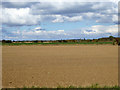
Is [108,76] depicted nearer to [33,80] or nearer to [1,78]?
[33,80]

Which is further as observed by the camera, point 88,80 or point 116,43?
point 116,43

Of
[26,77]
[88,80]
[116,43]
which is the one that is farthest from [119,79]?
[116,43]

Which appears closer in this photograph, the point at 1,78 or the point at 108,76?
the point at 1,78

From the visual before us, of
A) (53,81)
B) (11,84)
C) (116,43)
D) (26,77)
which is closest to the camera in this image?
(11,84)

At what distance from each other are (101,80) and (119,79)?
3.79ft

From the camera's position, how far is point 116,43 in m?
56.6

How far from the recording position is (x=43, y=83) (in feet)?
33.8

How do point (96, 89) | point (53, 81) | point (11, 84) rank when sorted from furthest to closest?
point (53, 81) < point (11, 84) < point (96, 89)

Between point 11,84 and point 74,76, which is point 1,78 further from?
point 74,76

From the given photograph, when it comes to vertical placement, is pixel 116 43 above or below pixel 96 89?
below

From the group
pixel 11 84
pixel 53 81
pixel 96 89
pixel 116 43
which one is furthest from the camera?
pixel 116 43

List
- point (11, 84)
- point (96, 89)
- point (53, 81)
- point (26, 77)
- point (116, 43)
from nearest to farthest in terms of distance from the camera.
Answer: point (96, 89) < point (11, 84) < point (53, 81) < point (26, 77) < point (116, 43)

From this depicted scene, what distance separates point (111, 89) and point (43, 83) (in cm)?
357

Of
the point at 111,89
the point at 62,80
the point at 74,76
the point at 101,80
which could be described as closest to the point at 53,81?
the point at 62,80
